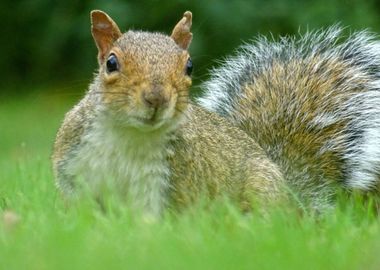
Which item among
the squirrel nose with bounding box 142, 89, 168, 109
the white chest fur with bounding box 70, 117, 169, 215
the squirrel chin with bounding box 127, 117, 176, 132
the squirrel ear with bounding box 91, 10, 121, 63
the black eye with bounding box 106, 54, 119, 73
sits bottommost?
the white chest fur with bounding box 70, 117, 169, 215

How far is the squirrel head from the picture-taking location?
3301mm

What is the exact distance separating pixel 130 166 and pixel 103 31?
0.48 metres

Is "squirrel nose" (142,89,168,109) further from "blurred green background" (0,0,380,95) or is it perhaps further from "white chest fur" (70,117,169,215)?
"blurred green background" (0,0,380,95)

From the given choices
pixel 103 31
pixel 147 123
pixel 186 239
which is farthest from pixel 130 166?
pixel 186 239

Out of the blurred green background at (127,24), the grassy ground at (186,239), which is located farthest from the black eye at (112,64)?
the blurred green background at (127,24)

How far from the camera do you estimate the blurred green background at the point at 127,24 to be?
8.48 m

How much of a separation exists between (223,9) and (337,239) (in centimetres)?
562

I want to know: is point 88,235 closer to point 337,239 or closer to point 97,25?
point 337,239

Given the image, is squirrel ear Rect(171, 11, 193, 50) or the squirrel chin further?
squirrel ear Rect(171, 11, 193, 50)

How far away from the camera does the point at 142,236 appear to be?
9.61 feet

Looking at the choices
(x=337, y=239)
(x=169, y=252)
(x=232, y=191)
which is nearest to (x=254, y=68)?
(x=232, y=191)

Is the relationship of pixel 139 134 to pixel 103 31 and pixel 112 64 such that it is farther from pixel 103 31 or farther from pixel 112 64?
pixel 103 31

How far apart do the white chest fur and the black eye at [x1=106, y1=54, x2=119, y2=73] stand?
0.18 metres

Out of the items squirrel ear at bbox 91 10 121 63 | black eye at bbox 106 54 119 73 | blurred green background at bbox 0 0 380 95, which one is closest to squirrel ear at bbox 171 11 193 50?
squirrel ear at bbox 91 10 121 63
